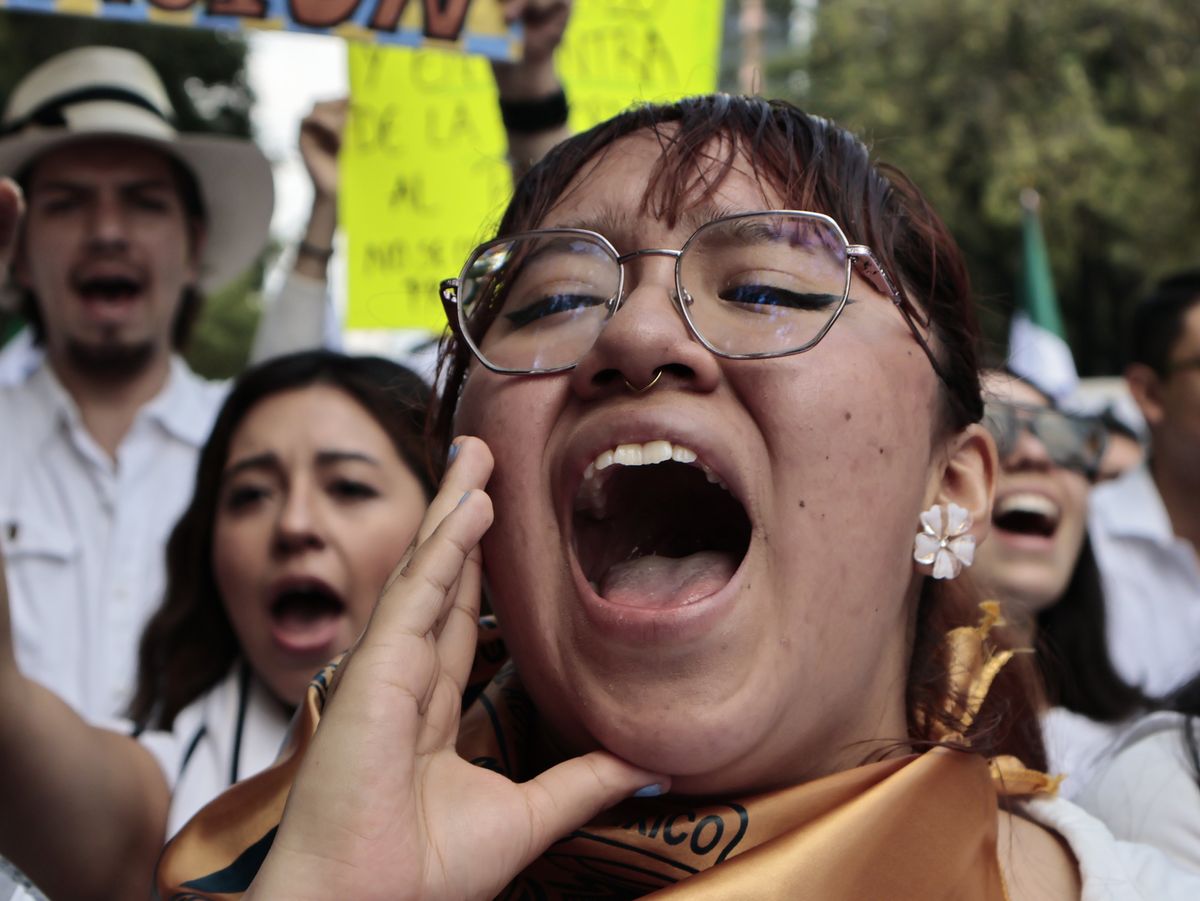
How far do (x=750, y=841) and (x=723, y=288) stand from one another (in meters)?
0.64

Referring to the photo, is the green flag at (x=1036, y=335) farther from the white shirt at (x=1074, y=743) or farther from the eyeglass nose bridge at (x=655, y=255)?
the eyeglass nose bridge at (x=655, y=255)

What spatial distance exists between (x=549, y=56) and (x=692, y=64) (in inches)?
41.3

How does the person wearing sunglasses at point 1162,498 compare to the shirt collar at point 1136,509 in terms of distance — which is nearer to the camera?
the person wearing sunglasses at point 1162,498

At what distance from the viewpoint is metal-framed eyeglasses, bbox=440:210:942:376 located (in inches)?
58.4

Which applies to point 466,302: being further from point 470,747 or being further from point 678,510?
point 470,747

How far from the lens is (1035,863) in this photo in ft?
5.45

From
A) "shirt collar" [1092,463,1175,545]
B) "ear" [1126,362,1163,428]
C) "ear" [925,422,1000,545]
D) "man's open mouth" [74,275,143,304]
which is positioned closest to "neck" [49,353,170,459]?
"man's open mouth" [74,275,143,304]

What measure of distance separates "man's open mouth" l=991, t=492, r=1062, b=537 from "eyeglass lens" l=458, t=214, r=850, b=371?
2.15 metres

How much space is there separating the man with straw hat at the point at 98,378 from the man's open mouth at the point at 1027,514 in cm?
204

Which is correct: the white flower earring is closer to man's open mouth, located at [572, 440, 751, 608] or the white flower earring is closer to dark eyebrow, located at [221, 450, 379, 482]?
man's open mouth, located at [572, 440, 751, 608]

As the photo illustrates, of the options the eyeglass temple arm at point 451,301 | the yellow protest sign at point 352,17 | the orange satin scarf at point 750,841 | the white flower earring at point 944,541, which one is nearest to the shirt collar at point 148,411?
the yellow protest sign at point 352,17

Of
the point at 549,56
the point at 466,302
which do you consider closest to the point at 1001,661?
the point at 466,302

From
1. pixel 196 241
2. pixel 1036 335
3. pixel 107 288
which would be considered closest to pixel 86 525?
pixel 107 288

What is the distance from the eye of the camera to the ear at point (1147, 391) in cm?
471
